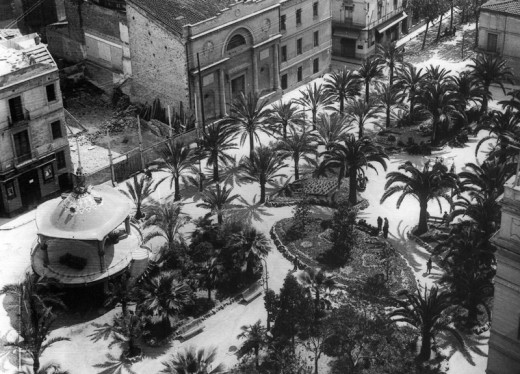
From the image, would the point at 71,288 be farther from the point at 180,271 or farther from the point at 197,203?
the point at 197,203

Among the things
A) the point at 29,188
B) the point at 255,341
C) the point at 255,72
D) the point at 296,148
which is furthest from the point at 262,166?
the point at 255,341

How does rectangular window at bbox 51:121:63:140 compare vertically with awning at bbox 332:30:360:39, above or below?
above

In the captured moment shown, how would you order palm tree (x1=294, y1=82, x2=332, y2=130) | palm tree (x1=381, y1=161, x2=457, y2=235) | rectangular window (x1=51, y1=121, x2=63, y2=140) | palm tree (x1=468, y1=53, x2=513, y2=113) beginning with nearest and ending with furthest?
1. palm tree (x1=381, y1=161, x2=457, y2=235)
2. rectangular window (x1=51, y1=121, x2=63, y2=140)
3. palm tree (x1=294, y1=82, x2=332, y2=130)
4. palm tree (x1=468, y1=53, x2=513, y2=113)

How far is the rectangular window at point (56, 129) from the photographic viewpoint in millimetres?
68000

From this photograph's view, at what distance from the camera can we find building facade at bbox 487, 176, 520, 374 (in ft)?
137

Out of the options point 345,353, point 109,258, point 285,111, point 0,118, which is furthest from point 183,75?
point 345,353

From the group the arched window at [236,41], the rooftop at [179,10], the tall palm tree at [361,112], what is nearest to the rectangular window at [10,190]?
the rooftop at [179,10]

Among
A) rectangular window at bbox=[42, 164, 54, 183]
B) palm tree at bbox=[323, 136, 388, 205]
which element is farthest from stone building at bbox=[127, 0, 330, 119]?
palm tree at bbox=[323, 136, 388, 205]

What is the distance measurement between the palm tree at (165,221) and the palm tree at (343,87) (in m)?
22.0

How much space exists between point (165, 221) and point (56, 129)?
1539 cm

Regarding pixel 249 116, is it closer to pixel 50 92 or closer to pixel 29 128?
pixel 50 92

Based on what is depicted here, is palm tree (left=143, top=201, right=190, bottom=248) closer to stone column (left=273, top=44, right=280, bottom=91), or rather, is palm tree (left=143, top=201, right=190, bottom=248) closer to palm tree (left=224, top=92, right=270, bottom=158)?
palm tree (left=224, top=92, right=270, bottom=158)

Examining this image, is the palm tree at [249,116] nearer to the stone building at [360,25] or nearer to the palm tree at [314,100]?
the palm tree at [314,100]

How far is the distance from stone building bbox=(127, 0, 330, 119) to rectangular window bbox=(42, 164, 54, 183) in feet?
50.8
